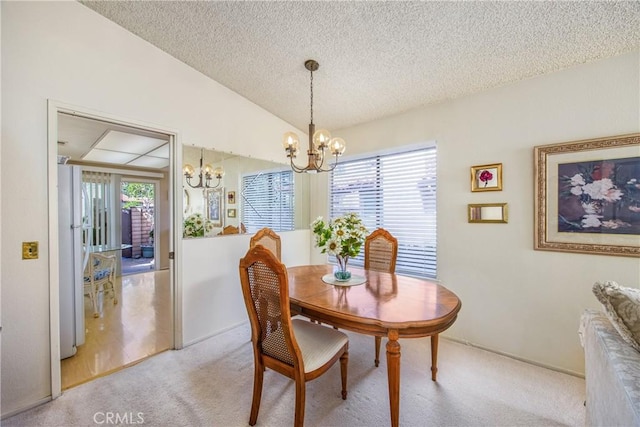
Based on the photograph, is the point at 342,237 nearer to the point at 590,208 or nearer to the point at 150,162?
the point at 590,208

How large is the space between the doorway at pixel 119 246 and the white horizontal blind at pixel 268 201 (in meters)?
0.88

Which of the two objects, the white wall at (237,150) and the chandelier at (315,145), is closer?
the white wall at (237,150)

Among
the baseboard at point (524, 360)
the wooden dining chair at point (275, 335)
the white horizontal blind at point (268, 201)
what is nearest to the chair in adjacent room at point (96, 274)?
the white horizontal blind at point (268, 201)

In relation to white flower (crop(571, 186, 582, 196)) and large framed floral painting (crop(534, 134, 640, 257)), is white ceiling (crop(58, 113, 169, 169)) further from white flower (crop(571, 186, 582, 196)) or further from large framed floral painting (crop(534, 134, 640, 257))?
white flower (crop(571, 186, 582, 196))

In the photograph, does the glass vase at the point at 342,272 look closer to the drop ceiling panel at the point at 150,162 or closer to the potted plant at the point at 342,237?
the potted plant at the point at 342,237

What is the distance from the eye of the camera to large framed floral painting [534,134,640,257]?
1858mm

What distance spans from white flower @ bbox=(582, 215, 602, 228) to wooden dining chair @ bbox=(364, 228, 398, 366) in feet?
4.77

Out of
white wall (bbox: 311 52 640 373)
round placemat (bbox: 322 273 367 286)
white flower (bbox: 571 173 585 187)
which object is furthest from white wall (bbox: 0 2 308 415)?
white flower (bbox: 571 173 585 187)

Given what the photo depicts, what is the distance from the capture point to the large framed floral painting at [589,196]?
1.86m

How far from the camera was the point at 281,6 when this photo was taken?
1798 millimetres

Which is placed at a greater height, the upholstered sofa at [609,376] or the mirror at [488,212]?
the mirror at [488,212]

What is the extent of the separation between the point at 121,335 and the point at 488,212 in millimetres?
3981

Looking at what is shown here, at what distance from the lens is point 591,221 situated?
Answer: 199 cm

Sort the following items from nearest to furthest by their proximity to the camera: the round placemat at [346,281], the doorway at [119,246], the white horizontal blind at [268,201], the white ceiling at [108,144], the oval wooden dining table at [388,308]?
1. the oval wooden dining table at [388,308]
2. the doorway at [119,246]
3. the round placemat at [346,281]
4. the white ceiling at [108,144]
5. the white horizontal blind at [268,201]
